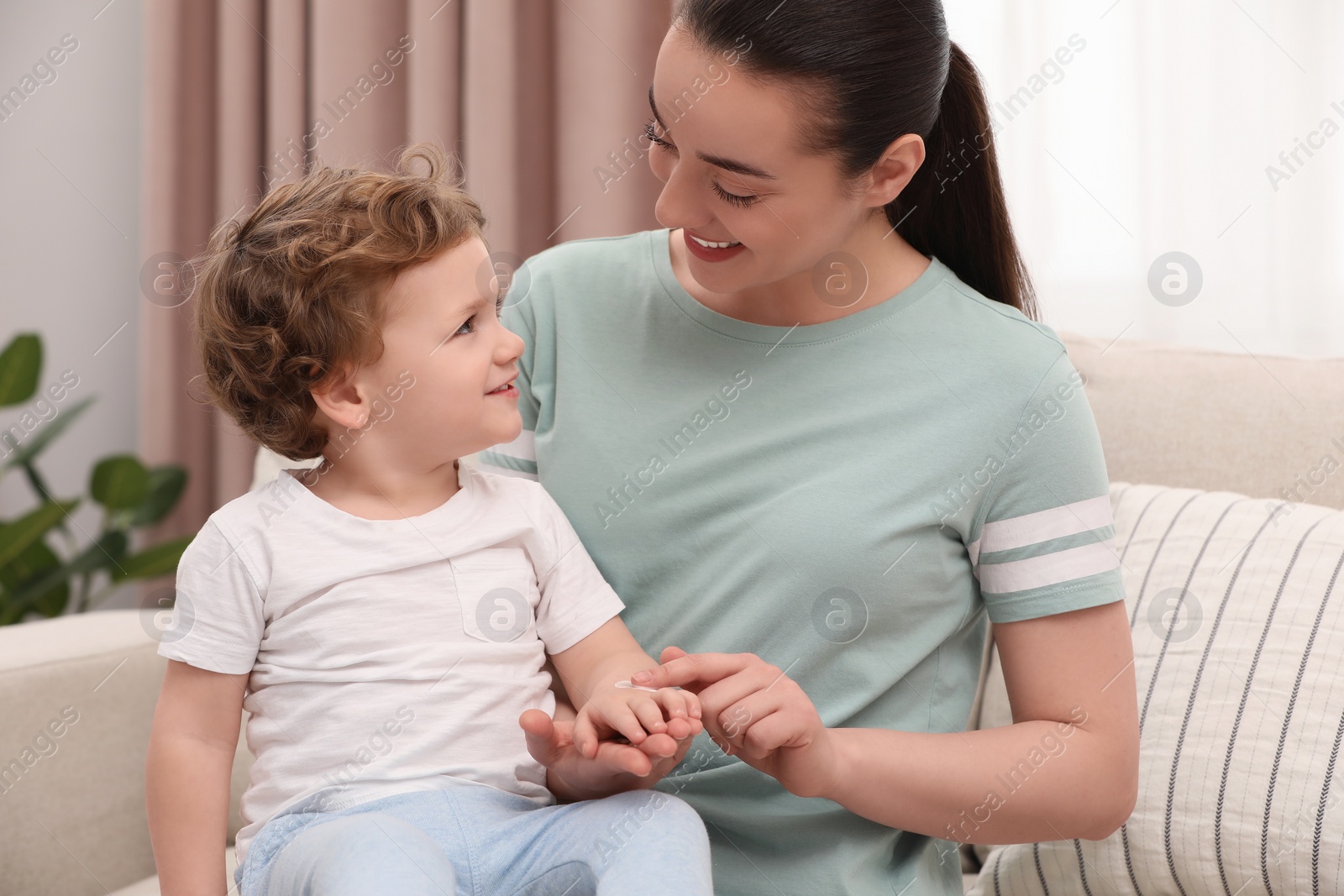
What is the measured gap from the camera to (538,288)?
1.15 m

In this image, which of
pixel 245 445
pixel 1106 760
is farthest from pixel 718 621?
pixel 245 445

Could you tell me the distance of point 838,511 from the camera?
Result: 0.96 m

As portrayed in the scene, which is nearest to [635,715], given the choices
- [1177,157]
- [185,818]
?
[185,818]

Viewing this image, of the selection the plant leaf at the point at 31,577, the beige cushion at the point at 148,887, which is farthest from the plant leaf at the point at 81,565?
the beige cushion at the point at 148,887

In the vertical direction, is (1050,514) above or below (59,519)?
above

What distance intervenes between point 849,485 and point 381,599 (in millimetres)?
410

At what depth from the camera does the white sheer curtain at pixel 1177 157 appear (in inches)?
67.4

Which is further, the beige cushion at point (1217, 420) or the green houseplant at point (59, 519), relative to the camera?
the green houseplant at point (59, 519)

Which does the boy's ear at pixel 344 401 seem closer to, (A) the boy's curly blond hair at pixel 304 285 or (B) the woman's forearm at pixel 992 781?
(A) the boy's curly blond hair at pixel 304 285

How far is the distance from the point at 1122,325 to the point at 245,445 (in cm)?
174

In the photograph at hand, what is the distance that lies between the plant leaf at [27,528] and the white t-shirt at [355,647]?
1362 millimetres

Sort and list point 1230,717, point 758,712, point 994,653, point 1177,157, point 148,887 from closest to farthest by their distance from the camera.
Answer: point 758,712 → point 1230,717 → point 148,887 → point 994,653 → point 1177,157

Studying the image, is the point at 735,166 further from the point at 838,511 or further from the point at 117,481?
the point at 117,481

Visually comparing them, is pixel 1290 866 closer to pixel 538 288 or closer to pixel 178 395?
pixel 538 288
